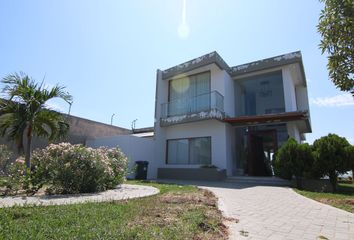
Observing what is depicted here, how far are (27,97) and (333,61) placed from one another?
9.17 meters

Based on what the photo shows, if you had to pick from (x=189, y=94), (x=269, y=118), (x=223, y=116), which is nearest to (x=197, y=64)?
(x=189, y=94)

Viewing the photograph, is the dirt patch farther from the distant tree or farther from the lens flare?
the lens flare

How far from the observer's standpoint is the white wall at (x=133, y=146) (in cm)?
1576

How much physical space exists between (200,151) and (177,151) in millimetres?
1959

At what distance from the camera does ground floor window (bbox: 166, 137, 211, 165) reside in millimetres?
15695

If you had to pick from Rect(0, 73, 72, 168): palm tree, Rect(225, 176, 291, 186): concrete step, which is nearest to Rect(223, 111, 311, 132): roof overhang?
Rect(225, 176, 291, 186): concrete step

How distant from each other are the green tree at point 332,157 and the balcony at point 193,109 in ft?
18.9

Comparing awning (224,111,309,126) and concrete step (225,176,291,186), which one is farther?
awning (224,111,309,126)

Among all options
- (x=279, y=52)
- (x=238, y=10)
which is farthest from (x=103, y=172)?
(x=279, y=52)

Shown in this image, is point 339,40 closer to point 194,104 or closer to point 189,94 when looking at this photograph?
point 194,104

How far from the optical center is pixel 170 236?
328cm

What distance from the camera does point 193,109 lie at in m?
16.1

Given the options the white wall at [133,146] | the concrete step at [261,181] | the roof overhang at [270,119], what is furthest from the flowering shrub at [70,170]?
the roof overhang at [270,119]

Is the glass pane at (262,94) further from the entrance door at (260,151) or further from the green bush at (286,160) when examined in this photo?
the green bush at (286,160)
